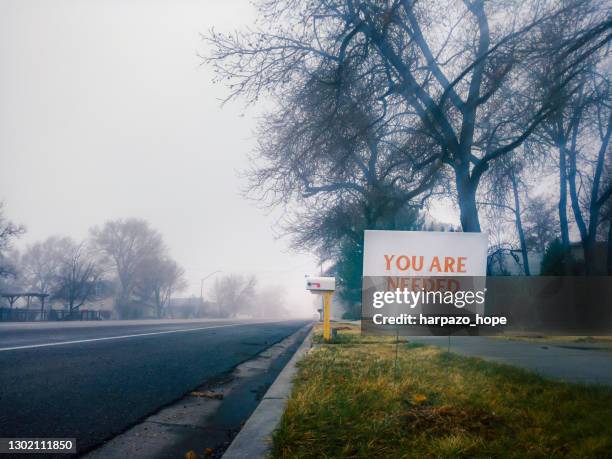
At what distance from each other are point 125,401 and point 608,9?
8776 millimetres

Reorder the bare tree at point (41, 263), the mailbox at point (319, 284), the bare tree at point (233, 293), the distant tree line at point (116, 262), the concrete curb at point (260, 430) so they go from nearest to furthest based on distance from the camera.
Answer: the concrete curb at point (260, 430) → the mailbox at point (319, 284) → the distant tree line at point (116, 262) → the bare tree at point (41, 263) → the bare tree at point (233, 293)

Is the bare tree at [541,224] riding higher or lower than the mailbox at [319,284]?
higher

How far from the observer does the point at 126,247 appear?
57.7 meters

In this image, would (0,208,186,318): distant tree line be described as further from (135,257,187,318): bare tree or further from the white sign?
the white sign

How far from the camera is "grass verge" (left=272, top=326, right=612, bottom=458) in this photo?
2396 mm

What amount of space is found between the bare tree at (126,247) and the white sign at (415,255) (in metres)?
56.5

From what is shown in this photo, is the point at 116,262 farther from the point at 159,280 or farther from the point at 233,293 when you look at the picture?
the point at 233,293

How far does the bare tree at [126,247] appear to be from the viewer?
2221 inches

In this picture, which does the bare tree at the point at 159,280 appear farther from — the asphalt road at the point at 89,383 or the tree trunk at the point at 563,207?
the asphalt road at the point at 89,383

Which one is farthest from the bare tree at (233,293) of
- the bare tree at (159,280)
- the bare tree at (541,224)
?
the bare tree at (541,224)

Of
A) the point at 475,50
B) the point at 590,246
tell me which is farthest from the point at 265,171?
the point at 590,246

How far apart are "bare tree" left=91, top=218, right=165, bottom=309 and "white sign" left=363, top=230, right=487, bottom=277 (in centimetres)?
5654

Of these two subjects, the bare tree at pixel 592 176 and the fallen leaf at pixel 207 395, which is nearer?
the fallen leaf at pixel 207 395

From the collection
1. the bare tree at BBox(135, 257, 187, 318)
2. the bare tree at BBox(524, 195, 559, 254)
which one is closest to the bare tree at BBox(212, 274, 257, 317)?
the bare tree at BBox(135, 257, 187, 318)
